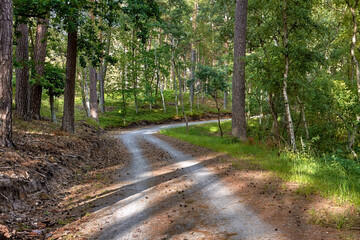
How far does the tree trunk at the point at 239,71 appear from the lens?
1310 cm

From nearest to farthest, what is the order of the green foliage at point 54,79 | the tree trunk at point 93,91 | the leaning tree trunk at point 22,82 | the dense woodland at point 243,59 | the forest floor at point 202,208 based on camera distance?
the forest floor at point 202,208
the dense woodland at point 243,59
the leaning tree trunk at point 22,82
the green foliage at point 54,79
the tree trunk at point 93,91

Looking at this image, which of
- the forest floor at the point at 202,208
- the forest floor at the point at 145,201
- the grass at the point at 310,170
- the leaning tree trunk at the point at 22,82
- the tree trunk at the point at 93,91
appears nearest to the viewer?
the forest floor at the point at 202,208

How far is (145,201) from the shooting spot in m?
5.46

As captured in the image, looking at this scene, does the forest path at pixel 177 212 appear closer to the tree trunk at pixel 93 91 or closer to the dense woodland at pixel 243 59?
the dense woodland at pixel 243 59

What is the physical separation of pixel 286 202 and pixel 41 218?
4762 mm

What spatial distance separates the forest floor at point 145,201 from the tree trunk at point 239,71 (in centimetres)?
550

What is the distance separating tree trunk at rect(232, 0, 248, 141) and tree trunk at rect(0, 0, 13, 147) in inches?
385

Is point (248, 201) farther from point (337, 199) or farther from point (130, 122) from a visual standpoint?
point (130, 122)

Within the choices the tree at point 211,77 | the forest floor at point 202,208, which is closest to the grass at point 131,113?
the tree at point 211,77

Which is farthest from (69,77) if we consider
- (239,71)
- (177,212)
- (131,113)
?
(131,113)

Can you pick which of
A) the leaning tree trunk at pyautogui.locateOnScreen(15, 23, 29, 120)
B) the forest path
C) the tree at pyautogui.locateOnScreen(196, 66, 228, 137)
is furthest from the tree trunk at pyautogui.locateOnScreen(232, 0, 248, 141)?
the leaning tree trunk at pyautogui.locateOnScreen(15, 23, 29, 120)

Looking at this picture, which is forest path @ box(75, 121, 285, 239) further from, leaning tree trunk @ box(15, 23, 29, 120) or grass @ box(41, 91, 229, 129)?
grass @ box(41, 91, 229, 129)

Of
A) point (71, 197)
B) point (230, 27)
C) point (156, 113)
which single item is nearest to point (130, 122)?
point (156, 113)

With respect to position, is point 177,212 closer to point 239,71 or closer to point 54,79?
point 239,71
